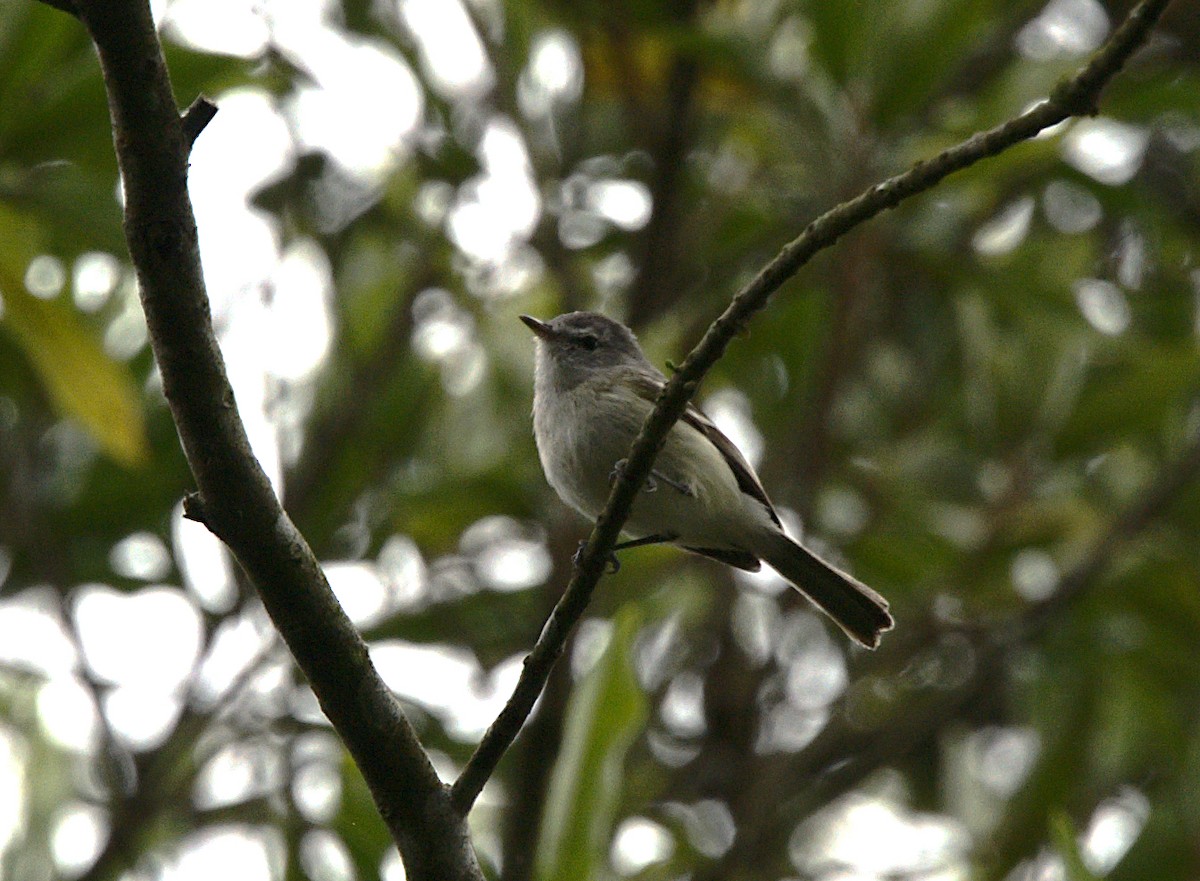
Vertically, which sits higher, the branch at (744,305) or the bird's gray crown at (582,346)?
the bird's gray crown at (582,346)

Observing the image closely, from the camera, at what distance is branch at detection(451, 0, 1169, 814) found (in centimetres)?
193

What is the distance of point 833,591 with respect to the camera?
4.44m

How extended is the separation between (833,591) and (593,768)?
134cm

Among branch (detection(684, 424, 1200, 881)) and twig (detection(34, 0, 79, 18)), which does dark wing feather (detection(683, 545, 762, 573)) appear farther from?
twig (detection(34, 0, 79, 18))

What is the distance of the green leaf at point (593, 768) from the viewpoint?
333 centimetres

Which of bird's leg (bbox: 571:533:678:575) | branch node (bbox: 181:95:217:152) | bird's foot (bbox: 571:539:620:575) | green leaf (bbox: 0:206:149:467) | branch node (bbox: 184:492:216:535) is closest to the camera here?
branch node (bbox: 181:95:217:152)

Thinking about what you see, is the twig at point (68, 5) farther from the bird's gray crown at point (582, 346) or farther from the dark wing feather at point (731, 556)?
the dark wing feather at point (731, 556)

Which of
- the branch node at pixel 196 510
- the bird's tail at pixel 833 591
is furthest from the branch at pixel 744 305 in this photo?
the bird's tail at pixel 833 591

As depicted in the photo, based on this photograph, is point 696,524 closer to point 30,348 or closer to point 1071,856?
point 1071,856

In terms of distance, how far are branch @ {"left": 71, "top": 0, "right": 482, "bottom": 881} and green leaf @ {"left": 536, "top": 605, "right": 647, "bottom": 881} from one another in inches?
33.9

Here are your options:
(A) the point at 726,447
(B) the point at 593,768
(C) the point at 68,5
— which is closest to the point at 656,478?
(A) the point at 726,447

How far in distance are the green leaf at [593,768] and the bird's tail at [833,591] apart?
1147 mm

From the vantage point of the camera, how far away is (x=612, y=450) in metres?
4.14

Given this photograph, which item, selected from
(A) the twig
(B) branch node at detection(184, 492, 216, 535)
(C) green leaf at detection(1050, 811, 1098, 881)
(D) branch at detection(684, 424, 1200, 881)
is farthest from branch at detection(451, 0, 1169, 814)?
(D) branch at detection(684, 424, 1200, 881)
